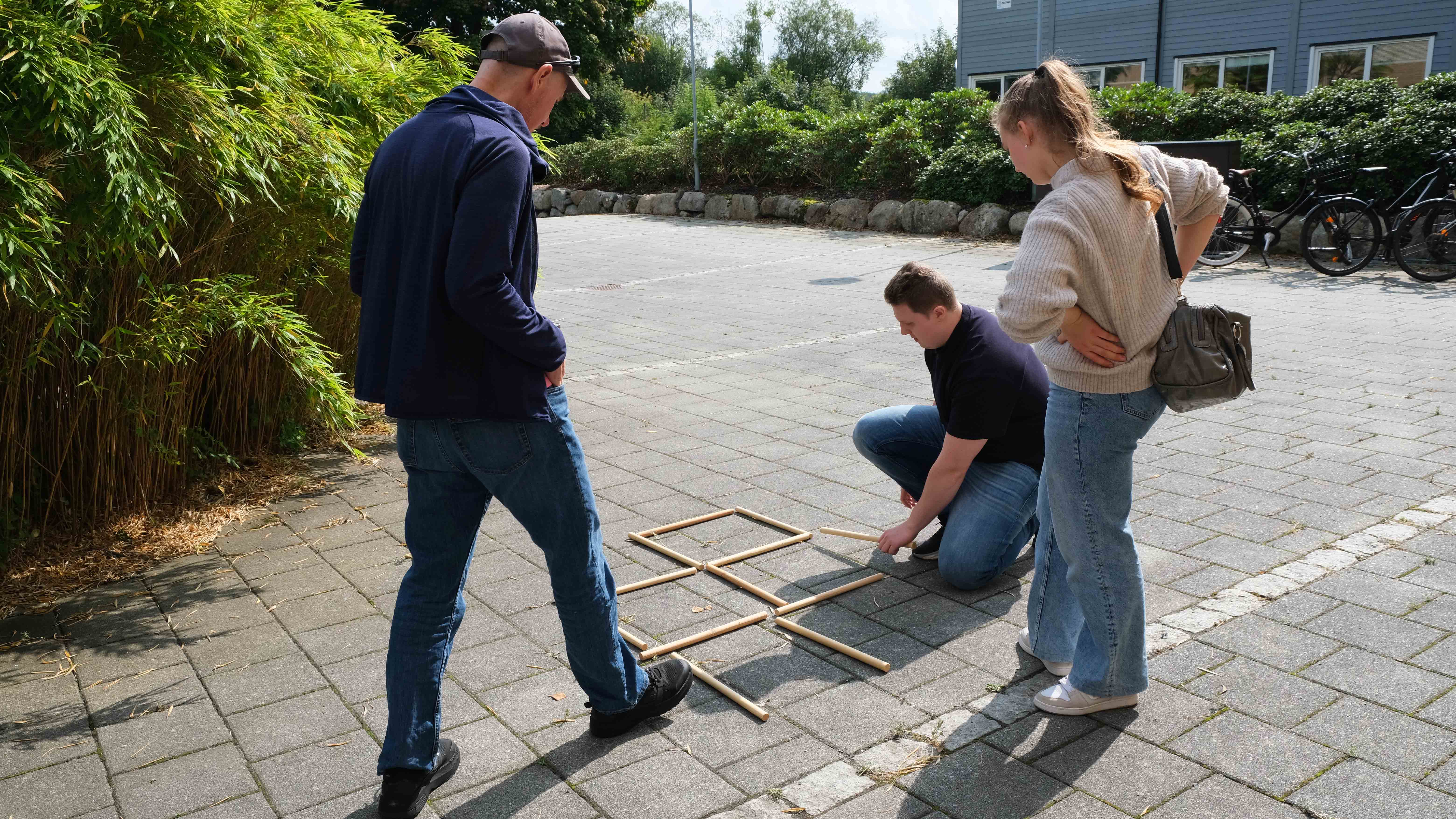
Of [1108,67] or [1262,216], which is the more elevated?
[1108,67]

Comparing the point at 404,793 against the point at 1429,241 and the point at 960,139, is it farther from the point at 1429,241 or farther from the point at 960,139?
the point at 960,139

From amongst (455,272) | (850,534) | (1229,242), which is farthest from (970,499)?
(1229,242)

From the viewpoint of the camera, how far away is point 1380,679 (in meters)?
3.10

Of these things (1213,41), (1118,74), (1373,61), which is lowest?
(1373,61)

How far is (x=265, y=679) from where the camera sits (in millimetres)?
3311

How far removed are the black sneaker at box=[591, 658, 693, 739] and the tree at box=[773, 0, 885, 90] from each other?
67227 mm

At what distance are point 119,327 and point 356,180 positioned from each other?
1120 millimetres

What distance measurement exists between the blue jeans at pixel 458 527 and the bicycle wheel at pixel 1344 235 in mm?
10605

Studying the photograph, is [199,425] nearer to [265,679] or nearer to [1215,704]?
[265,679]

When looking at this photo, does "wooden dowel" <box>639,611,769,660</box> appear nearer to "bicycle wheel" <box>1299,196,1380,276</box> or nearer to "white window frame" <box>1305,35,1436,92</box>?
"bicycle wheel" <box>1299,196,1380,276</box>

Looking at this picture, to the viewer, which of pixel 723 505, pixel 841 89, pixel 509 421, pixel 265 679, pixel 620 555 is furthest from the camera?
pixel 841 89

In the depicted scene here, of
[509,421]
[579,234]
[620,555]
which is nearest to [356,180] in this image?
[620,555]

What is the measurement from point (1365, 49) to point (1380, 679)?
21.5 metres

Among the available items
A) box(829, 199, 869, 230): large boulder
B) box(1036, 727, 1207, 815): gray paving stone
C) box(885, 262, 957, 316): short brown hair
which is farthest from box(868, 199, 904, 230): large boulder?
box(1036, 727, 1207, 815): gray paving stone
